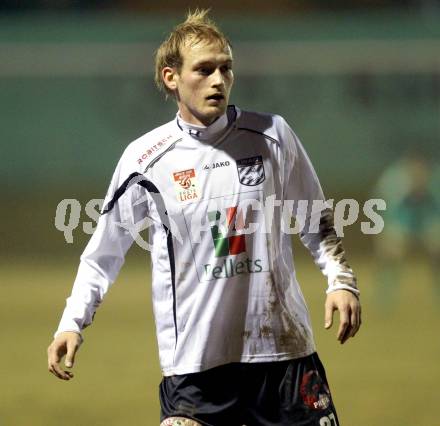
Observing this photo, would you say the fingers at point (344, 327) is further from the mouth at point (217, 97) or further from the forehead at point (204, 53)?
the forehead at point (204, 53)

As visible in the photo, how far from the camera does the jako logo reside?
386 centimetres

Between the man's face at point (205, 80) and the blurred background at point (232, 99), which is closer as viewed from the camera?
the man's face at point (205, 80)

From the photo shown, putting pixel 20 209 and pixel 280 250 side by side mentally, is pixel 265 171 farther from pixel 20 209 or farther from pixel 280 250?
pixel 20 209

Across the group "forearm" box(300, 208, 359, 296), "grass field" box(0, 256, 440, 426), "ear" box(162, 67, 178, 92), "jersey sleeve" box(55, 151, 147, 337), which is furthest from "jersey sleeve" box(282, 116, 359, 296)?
"grass field" box(0, 256, 440, 426)

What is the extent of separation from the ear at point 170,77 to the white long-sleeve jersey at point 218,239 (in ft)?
0.56

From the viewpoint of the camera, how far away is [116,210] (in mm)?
4035

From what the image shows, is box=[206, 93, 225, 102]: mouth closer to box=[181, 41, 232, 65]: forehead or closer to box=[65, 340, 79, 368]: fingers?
box=[181, 41, 232, 65]: forehead

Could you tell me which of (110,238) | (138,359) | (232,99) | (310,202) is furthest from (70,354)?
(232,99)

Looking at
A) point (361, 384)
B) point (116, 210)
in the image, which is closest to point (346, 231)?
point (361, 384)

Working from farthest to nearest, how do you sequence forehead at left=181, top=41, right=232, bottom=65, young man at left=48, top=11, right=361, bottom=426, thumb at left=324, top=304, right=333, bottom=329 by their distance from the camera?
forehead at left=181, top=41, right=232, bottom=65
young man at left=48, top=11, right=361, bottom=426
thumb at left=324, top=304, right=333, bottom=329

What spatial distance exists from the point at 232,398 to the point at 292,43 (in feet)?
50.9

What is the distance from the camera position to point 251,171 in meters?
3.92

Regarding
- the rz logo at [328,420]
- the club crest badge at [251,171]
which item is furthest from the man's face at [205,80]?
the rz logo at [328,420]

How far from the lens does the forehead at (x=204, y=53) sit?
13.0 feet
